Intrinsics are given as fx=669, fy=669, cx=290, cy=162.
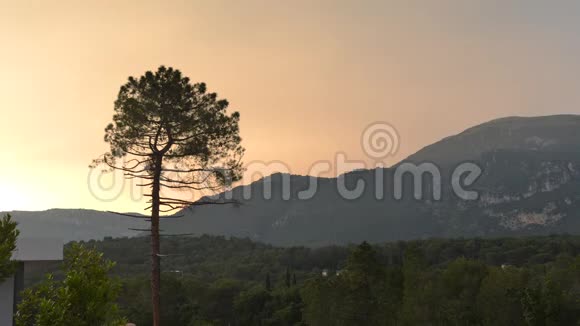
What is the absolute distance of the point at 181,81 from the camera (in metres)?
26.2

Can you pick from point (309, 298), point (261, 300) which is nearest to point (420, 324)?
point (309, 298)

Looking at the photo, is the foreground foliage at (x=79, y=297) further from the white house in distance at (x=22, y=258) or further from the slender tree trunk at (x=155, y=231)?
the slender tree trunk at (x=155, y=231)

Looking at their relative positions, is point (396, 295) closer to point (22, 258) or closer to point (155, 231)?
point (155, 231)

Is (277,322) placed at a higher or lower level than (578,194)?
lower

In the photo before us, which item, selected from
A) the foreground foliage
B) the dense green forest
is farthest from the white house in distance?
the dense green forest

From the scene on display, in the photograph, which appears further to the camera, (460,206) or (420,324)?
(460,206)

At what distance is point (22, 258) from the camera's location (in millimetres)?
19250

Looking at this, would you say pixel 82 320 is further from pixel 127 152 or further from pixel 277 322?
pixel 277 322

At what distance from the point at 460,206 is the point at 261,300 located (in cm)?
12040

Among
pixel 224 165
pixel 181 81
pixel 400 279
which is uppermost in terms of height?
pixel 181 81

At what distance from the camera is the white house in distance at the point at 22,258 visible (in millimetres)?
19297

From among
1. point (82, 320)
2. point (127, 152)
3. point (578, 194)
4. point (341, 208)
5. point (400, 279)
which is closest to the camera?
point (82, 320)

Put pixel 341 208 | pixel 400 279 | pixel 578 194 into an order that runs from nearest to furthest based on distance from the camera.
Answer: pixel 400 279 < pixel 578 194 < pixel 341 208

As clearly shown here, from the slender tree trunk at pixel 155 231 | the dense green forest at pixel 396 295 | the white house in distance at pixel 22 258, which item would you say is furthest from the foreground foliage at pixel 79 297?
the dense green forest at pixel 396 295
